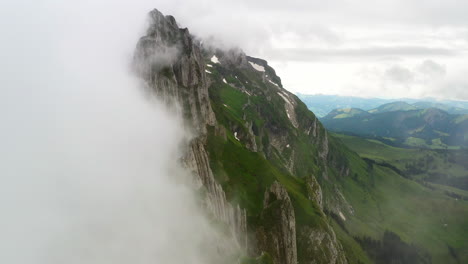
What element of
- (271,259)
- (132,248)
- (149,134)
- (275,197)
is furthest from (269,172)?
(132,248)

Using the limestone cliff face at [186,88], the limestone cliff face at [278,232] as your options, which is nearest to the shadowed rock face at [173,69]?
the limestone cliff face at [186,88]

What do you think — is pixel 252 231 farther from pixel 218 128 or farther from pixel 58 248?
pixel 58 248

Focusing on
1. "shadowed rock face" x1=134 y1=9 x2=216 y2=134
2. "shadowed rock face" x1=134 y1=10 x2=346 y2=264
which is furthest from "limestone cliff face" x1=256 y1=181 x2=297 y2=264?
"shadowed rock face" x1=134 y1=9 x2=216 y2=134

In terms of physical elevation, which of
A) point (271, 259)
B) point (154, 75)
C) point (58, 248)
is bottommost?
point (271, 259)

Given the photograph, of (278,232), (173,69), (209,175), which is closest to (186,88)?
(173,69)

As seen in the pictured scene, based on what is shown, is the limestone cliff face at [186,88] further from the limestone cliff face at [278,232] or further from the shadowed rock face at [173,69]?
the limestone cliff face at [278,232]

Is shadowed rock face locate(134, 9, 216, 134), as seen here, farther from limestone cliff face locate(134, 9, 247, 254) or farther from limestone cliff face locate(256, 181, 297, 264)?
limestone cliff face locate(256, 181, 297, 264)
